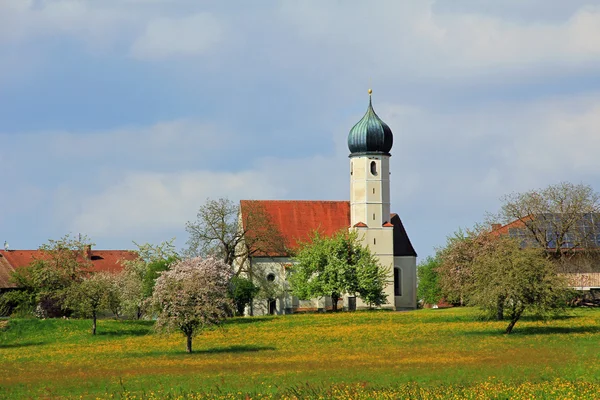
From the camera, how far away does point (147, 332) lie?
6300cm

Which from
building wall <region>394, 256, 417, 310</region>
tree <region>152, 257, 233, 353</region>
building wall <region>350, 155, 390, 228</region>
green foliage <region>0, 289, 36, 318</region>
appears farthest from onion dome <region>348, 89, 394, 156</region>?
tree <region>152, 257, 233, 353</region>

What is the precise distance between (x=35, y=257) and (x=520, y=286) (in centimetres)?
5554

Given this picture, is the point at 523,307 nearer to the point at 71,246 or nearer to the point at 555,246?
the point at 555,246

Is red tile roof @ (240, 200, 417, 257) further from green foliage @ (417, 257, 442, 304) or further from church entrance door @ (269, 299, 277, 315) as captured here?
green foliage @ (417, 257, 442, 304)

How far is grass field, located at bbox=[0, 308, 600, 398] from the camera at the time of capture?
101 ft

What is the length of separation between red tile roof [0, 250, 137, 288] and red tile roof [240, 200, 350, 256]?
14.7 metres

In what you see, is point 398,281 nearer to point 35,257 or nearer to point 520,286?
point 35,257

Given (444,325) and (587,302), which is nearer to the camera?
(444,325)

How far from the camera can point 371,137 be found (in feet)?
288

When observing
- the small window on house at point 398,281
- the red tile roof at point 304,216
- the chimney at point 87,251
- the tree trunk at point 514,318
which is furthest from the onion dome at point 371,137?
the tree trunk at point 514,318

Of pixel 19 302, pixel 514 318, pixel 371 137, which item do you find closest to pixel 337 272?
pixel 371 137

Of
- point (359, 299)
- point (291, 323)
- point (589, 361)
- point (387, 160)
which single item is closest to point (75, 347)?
point (291, 323)

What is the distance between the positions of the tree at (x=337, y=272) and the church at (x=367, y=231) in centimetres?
541

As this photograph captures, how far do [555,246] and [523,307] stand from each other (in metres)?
25.5
